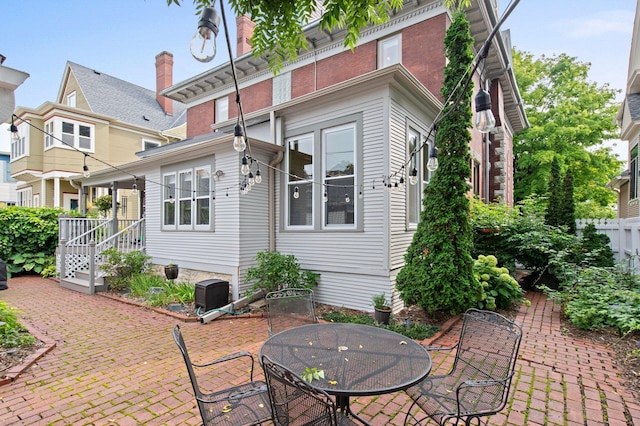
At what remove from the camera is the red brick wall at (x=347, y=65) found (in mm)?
9375

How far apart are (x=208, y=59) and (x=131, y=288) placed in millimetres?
7582

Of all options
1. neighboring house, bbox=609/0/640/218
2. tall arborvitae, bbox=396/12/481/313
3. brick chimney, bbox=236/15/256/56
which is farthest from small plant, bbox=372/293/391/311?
brick chimney, bbox=236/15/256/56

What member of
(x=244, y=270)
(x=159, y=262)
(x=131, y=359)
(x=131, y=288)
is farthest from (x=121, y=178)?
(x=131, y=359)

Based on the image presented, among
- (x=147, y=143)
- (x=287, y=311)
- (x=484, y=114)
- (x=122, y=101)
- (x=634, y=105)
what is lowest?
(x=287, y=311)

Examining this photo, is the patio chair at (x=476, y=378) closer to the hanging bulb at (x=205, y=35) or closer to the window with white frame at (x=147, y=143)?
the hanging bulb at (x=205, y=35)

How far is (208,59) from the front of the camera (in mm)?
2152

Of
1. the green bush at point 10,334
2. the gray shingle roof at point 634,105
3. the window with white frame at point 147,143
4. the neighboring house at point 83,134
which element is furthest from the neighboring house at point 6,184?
the gray shingle roof at point 634,105

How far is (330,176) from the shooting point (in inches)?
272

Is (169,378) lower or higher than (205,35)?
lower

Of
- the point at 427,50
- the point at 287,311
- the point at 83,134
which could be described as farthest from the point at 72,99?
the point at 287,311

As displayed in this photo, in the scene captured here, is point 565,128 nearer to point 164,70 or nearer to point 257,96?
point 257,96

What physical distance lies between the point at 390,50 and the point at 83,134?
15.0m

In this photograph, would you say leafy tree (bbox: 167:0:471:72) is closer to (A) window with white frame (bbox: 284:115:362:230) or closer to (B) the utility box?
(A) window with white frame (bbox: 284:115:362:230)

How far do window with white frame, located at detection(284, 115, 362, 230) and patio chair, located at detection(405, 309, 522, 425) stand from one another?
11.6 ft
